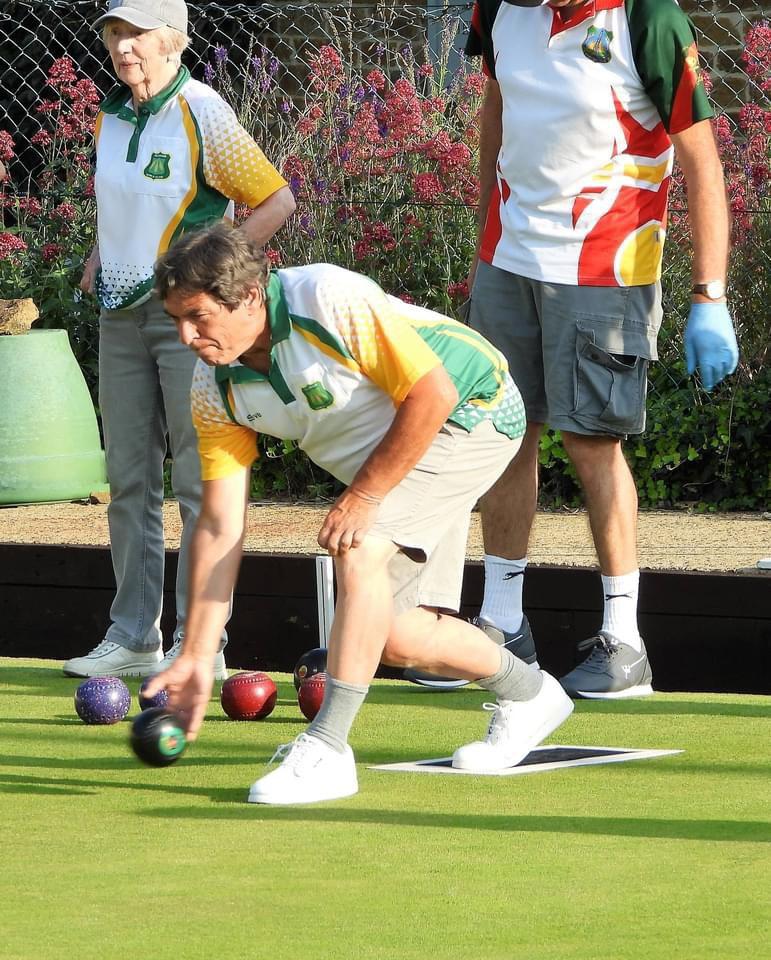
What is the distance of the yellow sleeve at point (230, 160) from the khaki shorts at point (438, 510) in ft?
4.37

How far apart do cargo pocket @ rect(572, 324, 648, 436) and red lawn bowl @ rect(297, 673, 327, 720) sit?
99 centimetres

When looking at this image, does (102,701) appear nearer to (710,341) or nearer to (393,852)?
(393,852)

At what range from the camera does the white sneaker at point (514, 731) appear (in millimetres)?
3922

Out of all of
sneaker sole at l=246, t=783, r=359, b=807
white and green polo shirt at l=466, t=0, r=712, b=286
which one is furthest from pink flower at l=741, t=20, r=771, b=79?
sneaker sole at l=246, t=783, r=359, b=807

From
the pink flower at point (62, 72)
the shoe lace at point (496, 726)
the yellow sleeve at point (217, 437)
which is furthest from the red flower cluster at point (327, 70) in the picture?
the shoe lace at point (496, 726)

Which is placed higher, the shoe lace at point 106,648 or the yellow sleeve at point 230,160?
the yellow sleeve at point 230,160

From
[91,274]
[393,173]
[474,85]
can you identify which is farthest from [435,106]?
[91,274]

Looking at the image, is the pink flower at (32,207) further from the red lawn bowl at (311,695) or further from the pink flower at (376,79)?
the red lawn bowl at (311,695)

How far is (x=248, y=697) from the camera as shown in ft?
15.0

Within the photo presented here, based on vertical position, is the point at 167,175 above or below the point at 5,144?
above

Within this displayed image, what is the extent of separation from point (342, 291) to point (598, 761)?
1237mm

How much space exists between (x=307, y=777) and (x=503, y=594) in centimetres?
149

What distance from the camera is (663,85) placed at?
4.58m

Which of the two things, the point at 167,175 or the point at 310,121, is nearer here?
the point at 167,175
